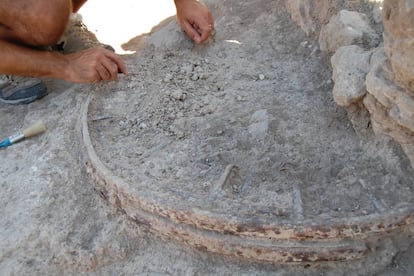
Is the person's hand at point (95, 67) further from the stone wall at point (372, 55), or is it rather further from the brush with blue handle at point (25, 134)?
the stone wall at point (372, 55)

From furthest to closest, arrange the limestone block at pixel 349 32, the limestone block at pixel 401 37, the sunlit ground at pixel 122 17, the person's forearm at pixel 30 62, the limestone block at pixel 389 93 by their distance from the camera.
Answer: the sunlit ground at pixel 122 17 < the person's forearm at pixel 30 62 < the limestone block at pixel 349 32 < the limestone block at pixel 389 93 < the limestone block at pixel 401 37

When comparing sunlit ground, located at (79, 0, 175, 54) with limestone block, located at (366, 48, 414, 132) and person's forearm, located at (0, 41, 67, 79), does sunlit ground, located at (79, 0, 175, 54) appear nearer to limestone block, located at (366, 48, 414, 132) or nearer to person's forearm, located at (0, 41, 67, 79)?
person's forearm, located at (0, 41, 67, 79)

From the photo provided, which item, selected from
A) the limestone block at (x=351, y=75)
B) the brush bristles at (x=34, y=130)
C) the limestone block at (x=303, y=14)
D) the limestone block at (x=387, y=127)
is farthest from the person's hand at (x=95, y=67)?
the limestone block at (x=387, y=127)

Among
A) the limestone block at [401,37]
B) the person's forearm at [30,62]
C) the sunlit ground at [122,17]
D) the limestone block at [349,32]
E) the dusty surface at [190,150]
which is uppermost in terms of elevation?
the limestone block at [401,37]

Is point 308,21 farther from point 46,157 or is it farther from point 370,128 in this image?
point 46,157

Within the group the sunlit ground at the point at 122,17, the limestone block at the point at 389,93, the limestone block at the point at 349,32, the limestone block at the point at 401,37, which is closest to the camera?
the limestone block at the point at 401,37

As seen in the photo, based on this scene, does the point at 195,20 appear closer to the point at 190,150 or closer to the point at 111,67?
the point at 111,67

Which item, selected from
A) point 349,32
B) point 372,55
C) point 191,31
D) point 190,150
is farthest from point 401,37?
point 191,31

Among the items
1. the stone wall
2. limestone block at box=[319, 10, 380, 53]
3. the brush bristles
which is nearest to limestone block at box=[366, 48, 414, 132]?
the stone wall

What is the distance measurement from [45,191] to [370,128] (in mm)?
1209

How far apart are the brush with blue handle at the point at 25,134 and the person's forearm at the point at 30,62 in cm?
26

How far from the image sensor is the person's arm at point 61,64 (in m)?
2.34

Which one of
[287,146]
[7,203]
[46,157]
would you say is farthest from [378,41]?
[7,203]

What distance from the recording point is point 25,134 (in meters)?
2.33
